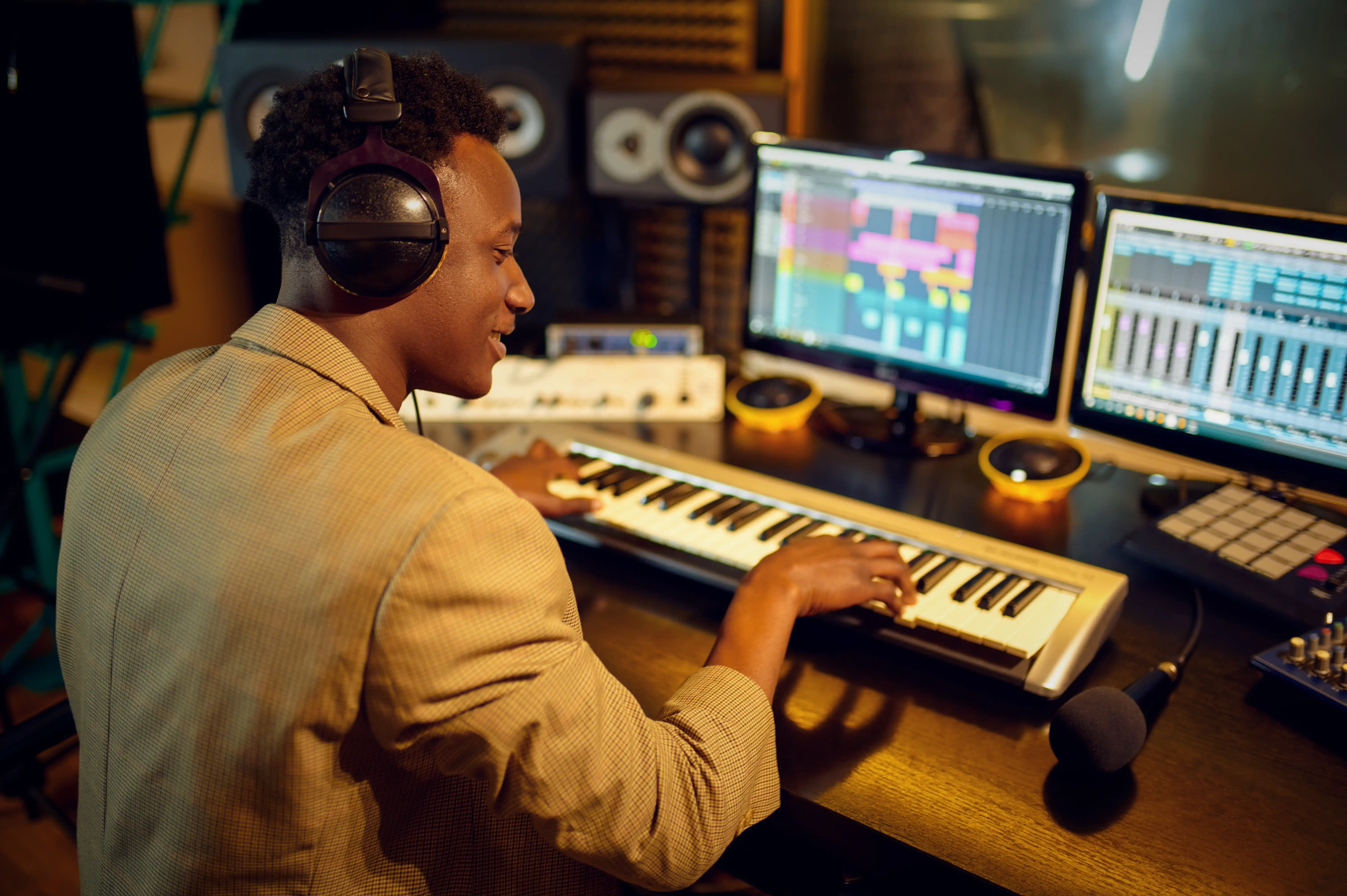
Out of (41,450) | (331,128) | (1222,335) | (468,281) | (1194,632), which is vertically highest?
(331,128)

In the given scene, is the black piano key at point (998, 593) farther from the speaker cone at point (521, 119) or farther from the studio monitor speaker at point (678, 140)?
the speaker cone at point (521, 119)

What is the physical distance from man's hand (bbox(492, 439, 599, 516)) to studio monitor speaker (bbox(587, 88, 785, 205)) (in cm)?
62

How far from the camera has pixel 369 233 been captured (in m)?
0.79

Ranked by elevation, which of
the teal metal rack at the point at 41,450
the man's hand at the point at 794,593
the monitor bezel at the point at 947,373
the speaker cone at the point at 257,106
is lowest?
the teal metal rack at the point at 41,450

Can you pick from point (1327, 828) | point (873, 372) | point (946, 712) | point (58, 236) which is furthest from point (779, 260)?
point (58, 236)

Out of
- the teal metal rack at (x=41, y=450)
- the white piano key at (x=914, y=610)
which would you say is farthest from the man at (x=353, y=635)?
the teal metal rack at (x=41, y=450)

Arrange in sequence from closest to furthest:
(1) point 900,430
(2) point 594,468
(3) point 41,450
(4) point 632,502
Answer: (4) point 632,502
(2) point 594,468
(1) point 900,430
(3) point 41,450

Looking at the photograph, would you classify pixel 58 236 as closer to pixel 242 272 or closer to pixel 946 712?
pixel 242 272

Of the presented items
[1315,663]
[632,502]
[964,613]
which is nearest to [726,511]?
[632,502]

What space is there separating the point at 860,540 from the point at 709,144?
0.90m

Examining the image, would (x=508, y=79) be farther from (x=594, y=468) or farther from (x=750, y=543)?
(x=750, y=543)

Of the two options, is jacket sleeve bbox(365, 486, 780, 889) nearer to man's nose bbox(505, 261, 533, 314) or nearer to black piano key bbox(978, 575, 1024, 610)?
man's nose bbox(505, 261, 533, 314)

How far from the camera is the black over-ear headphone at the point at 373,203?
2.62ft

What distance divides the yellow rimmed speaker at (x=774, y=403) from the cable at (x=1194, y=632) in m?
0.67
